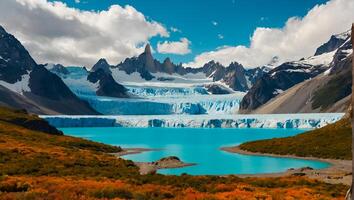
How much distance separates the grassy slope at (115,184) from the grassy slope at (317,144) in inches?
1811

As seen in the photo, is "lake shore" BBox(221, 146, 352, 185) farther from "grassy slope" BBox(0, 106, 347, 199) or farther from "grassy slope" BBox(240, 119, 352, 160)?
"grassy slope" BBox(0, 106, 347, 199)

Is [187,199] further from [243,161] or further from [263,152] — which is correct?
[263,152]

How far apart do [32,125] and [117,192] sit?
296 feet

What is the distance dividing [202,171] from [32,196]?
48248 millimetres

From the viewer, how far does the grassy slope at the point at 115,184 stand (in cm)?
2628

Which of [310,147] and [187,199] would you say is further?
[310,147]

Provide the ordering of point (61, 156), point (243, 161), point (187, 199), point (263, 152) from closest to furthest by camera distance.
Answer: point (187, 199)
point (61, 156)
point (243, 161)
point (263, 152)

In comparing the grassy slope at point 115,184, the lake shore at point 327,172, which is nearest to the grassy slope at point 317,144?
the lake shore at point 327,172

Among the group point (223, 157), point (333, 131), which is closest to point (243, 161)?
point (223, 157)

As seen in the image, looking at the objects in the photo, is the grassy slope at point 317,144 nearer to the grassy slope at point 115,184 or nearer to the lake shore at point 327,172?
the lake shore at point 327,172

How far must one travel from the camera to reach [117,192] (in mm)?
26547

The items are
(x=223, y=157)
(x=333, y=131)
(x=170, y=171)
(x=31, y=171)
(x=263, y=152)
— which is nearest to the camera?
(x=31, y=171)

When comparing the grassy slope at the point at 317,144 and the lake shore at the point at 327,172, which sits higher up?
the grassy slope at the point at 317,144

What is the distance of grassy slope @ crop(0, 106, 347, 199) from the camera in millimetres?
26281
